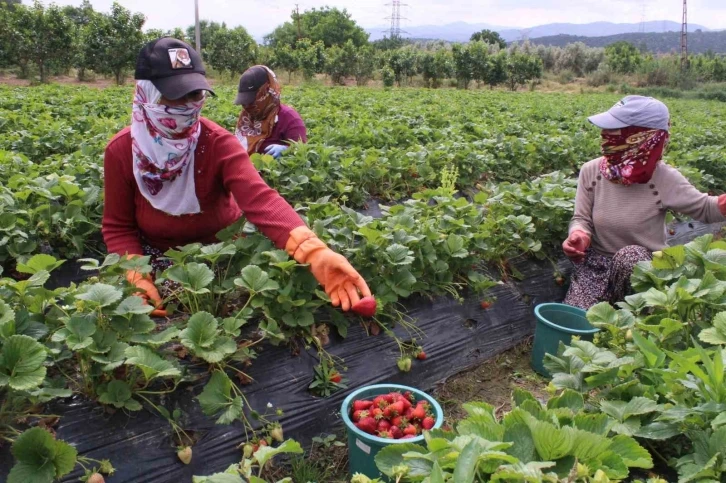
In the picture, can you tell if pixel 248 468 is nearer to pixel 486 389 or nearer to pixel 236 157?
pixel 236 157

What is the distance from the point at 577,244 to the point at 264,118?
2.69 m

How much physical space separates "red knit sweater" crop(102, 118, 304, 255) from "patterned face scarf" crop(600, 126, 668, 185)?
2055mm

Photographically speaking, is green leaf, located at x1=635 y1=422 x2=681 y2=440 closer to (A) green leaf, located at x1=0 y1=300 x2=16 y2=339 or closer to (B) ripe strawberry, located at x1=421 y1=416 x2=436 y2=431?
(B) ripe strawberry, located at x1=421 y1=416 x2=436 y2=431

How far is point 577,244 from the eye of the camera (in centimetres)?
345

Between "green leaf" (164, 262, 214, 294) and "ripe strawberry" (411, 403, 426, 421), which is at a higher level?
"green leaf" (164, 262, 214, 294)

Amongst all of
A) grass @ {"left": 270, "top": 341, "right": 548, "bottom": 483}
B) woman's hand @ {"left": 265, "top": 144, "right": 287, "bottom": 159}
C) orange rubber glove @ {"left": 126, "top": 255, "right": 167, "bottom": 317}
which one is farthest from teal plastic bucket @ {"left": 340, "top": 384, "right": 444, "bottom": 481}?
woman's hand @ {"left": 265, "top": 144, "right": 287, "bottom": 159}

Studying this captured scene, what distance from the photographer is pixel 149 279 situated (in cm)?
254

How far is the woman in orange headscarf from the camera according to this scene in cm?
436

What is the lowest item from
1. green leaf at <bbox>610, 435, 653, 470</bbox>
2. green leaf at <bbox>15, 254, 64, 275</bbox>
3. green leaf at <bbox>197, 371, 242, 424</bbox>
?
green leaf at <bbox>197, 371, 242, 424</bbox>

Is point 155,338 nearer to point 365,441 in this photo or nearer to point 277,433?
point 277,433

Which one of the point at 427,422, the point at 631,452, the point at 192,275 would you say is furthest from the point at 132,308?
the point at 631,452

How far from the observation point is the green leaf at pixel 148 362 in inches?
69.9

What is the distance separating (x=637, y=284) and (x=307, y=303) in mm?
1459

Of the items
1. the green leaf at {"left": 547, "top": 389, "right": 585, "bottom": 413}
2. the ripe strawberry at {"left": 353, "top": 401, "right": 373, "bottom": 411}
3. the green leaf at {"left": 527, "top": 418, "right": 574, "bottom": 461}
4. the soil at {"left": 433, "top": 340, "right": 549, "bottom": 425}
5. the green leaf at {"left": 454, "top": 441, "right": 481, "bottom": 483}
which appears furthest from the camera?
the soil at {"left": 433, "top": 340, "right": 549, "bottom": 425}
